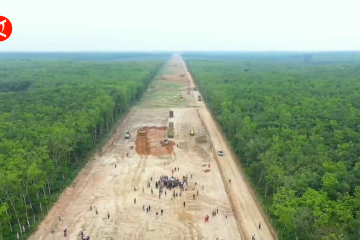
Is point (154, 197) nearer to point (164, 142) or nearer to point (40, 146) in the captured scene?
point (40, 146)

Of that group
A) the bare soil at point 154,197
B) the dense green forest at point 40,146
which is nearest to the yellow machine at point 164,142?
the bare soil at point 154,197

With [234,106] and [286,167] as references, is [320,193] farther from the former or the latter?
[234,106]

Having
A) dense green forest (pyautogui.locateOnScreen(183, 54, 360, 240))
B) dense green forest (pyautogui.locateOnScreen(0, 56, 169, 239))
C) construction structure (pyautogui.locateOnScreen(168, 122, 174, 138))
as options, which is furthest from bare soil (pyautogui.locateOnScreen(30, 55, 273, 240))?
dense green forest (pyautogui.locateOnScreen(183, 54, 360, 240))

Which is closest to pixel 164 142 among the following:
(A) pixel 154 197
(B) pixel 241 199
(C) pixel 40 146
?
(A) pixel 154 197

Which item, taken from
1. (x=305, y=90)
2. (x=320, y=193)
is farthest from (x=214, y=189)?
(x=305, y=90)

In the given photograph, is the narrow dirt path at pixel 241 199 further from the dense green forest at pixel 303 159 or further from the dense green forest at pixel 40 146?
the dense green forest at pixel 40 146

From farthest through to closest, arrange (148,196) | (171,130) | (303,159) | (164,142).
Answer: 1. (171,130)
2. (164,142)
3. (148,196)
4. (303,159)
